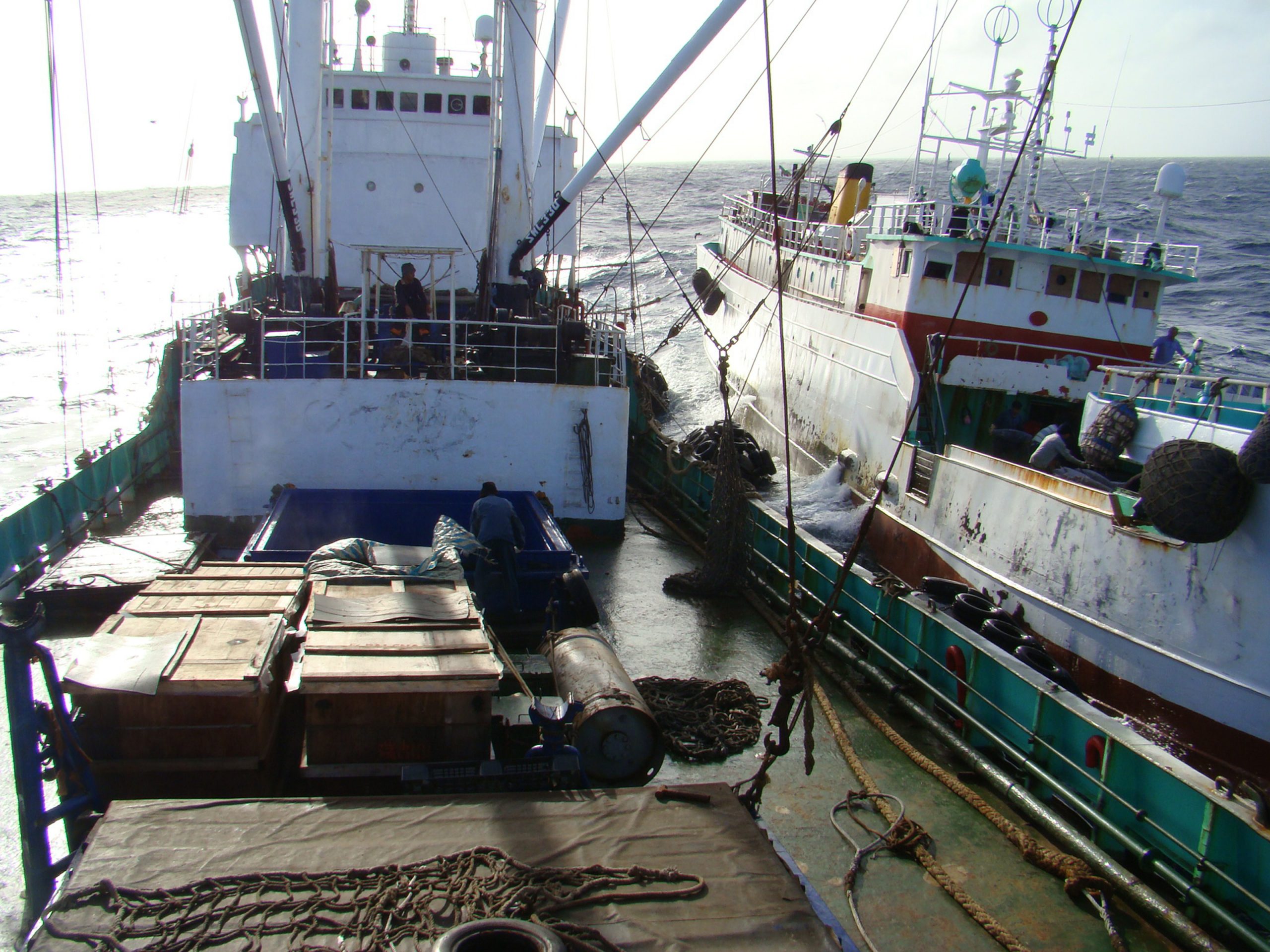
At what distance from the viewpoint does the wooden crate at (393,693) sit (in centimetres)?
452

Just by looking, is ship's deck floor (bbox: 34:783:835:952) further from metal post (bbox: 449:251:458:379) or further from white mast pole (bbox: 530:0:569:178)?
white mast pole (bbox: 530:0:569:178)

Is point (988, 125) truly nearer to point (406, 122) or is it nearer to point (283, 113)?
point (406, 122)

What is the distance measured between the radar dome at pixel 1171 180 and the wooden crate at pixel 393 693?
14.2m

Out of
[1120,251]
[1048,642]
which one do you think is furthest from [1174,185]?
[1048,642]

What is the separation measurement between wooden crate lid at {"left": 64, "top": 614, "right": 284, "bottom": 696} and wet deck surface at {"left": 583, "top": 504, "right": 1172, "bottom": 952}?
347 centimetres

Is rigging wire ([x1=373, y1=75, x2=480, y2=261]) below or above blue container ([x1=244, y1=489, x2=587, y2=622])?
above

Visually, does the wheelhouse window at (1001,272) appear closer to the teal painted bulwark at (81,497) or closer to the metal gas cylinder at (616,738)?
the metal gas cylinder at (616,738)

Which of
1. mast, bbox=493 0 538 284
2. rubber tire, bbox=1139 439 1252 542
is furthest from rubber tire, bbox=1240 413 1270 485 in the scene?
mast, bbox=493 0 538 284

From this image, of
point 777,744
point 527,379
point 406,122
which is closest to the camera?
point 777,744

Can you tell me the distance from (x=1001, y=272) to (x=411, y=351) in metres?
9.42

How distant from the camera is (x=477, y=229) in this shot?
1906 centimetres

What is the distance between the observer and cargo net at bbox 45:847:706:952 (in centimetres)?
312

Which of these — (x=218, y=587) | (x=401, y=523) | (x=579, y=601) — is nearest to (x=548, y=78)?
(x=401, y=523)

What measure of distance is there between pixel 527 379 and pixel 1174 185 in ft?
35.3
